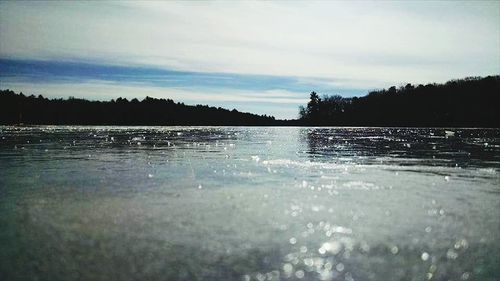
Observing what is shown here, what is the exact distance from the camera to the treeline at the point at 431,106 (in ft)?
463

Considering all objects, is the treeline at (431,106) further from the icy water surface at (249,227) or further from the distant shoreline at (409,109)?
the icy water surface at (249,227)

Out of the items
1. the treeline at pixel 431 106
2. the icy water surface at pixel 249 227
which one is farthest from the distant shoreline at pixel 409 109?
the icy water surface at pixel 249 227

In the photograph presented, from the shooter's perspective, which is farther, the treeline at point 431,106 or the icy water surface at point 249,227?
the treeline at point 431,106

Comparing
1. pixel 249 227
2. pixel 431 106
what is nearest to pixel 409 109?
pixel 431 106

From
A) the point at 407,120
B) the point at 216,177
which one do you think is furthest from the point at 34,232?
the point at 407,120

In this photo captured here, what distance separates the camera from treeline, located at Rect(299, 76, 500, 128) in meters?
141

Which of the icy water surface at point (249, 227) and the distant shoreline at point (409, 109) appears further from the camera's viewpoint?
the distant shoreline at point (409, 109)

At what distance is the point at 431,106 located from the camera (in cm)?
16088

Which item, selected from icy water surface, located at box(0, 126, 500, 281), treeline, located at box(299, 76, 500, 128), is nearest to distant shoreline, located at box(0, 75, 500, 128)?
treeline, located at box(299, 76, 500, 128)

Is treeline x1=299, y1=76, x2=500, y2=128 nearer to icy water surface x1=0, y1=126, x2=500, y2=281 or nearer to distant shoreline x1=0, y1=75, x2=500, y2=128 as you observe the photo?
distant shoreline x1=0, y1=75, x2=500, y2=128

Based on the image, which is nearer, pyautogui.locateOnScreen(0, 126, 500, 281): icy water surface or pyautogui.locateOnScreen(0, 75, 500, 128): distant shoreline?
pyautogui.locateOnScreen(0, 126, 500, 281): icy water surface

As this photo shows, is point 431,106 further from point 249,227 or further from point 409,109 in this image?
point 249,227

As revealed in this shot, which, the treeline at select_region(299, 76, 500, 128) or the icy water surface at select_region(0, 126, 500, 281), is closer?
the icy water surface at select_region(0, 126, 500, 281)

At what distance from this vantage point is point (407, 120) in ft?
553
